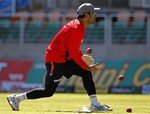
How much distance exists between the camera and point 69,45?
11602 mm

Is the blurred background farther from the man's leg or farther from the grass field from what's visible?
the man's leg

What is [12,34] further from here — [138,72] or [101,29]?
[138,72]

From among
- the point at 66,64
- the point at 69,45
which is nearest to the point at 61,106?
the point at 66,64

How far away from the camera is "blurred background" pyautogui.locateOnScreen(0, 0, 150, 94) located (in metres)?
26.3

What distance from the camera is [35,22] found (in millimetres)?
31203

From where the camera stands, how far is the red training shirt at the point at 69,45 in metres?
11.5

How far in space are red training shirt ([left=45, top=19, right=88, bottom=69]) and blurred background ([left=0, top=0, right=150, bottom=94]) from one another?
1425cm

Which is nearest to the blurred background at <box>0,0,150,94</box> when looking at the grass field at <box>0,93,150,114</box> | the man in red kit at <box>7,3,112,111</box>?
the grass field at <box>0,93,150,114</box>

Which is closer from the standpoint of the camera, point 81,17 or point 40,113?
point 40,113

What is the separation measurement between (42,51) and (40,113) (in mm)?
18970

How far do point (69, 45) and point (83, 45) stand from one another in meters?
18.0

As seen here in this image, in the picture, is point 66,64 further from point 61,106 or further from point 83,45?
point 83,45

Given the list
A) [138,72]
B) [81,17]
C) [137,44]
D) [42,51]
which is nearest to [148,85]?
[138,72]

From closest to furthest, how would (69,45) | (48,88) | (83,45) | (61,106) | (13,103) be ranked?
(69,45) < (48,88) < (13,103) < (61,106) < (83,45)
